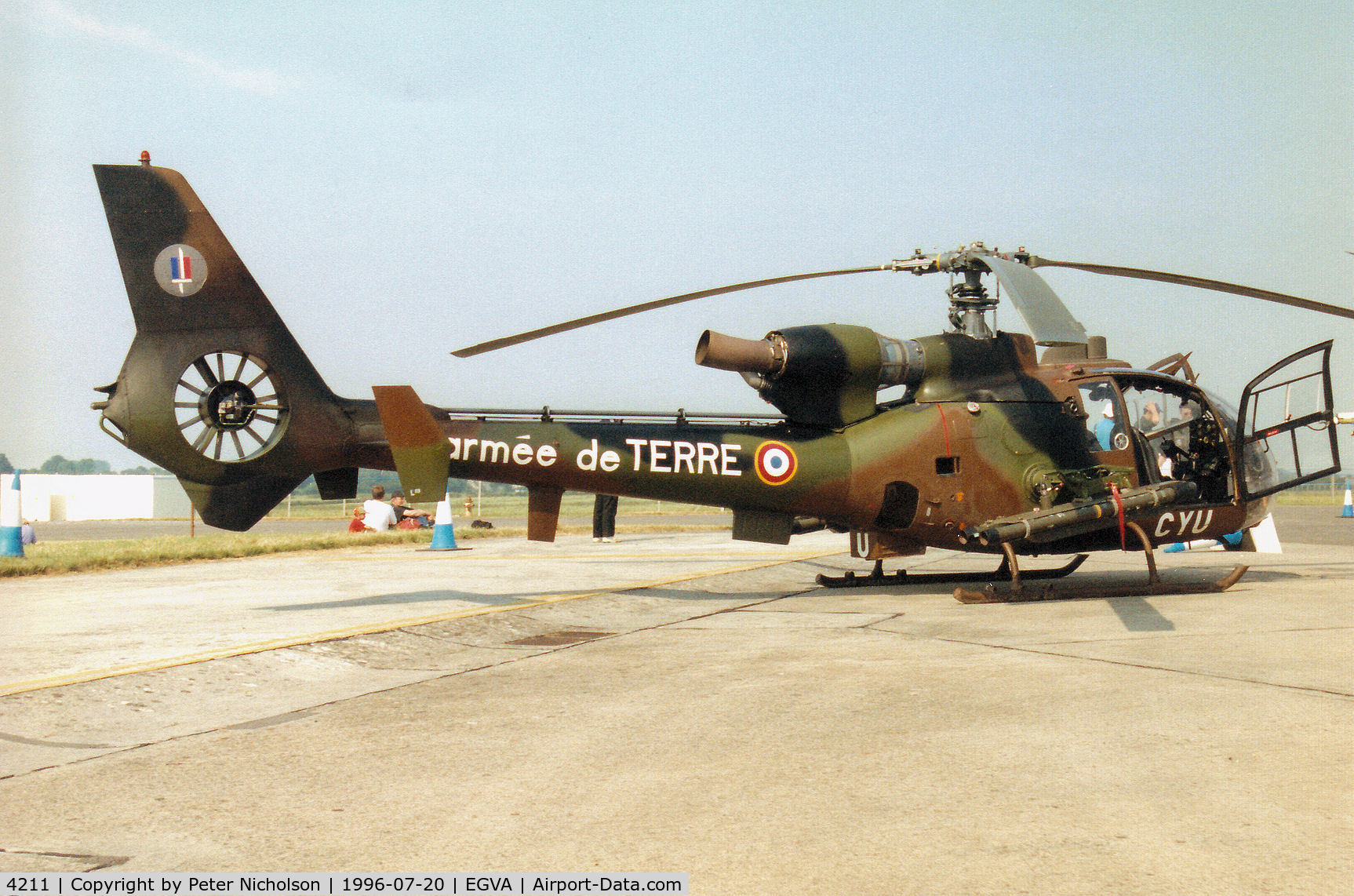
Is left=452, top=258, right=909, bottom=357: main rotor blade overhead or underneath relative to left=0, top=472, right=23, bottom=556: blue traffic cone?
overhead

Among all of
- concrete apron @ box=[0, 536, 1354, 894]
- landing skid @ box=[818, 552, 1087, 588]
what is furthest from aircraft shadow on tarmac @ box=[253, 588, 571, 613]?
landing skid @ box=[818, 552, 1087, 588]

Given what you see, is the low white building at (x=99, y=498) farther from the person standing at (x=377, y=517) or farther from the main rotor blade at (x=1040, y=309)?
the main rotor blade at (x=1040, y=309)

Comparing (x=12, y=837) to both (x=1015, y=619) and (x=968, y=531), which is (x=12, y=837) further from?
(x=968, y=531)

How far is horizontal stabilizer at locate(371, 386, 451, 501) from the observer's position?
963 cm

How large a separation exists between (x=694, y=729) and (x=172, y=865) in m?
2.48

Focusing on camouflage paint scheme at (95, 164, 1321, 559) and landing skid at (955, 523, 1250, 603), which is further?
landing skid at (955, 523, 1250, 603)

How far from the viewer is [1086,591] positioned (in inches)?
406

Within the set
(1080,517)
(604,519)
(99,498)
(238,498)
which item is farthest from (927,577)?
(99,498)

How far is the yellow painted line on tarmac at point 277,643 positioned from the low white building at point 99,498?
50577 mm

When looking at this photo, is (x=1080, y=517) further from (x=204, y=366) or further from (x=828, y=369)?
(x=204, y=366)

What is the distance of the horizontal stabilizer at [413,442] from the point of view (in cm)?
963

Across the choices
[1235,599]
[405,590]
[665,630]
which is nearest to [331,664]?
[665,630]

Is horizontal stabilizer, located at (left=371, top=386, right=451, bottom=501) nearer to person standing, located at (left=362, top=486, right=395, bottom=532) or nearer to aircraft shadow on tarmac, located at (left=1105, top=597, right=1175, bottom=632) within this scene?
aircraft shadow on tarmac, located at (left=1105, top=597, right=1175, bottom=632)

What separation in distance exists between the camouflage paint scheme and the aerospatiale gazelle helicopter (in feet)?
0.06
